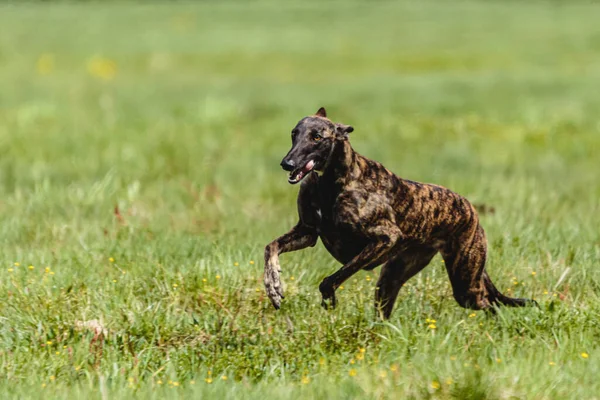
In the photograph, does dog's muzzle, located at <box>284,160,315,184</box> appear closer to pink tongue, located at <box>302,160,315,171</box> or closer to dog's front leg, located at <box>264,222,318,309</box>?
pink tongue, located at <box>302,160,315,171</box>

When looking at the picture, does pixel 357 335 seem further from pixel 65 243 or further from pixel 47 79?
pixel 47 79

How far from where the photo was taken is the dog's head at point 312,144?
4746 millimetres

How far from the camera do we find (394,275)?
5.59 m

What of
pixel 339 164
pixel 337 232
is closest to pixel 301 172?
pixel 339 164

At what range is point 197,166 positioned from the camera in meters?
11.5

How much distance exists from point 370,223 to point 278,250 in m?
0.53

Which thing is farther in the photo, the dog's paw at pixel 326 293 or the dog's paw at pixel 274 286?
the dog's paw at pixel 326 293

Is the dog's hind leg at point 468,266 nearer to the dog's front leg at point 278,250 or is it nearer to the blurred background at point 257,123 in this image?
the dog's front leg at point 278,250

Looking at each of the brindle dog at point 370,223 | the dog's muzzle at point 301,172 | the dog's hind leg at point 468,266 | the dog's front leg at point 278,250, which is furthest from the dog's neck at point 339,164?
the dog's hind leg at point 468,266

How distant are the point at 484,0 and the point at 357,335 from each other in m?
52.1

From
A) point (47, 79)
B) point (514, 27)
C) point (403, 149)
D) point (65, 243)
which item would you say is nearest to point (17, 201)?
point (65, 243)

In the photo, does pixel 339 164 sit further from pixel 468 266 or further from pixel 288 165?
pixel 468 266

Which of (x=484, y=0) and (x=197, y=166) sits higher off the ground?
(x=484, y=0)

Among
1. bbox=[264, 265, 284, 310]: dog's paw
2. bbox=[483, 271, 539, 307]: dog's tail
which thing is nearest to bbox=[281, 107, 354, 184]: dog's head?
bbox=[264, 265, 284, 310]: dog's paw
